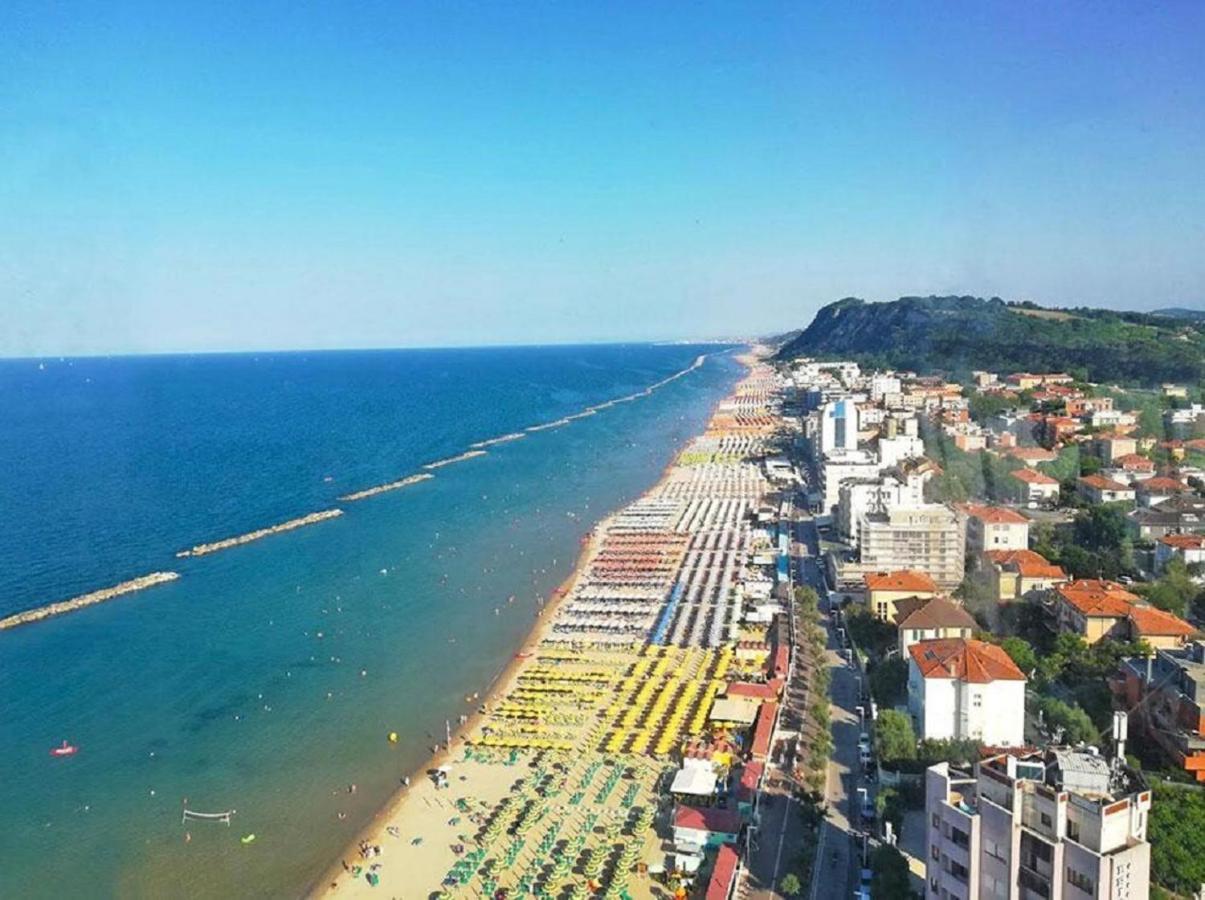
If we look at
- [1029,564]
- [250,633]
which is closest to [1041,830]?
[1029,564]

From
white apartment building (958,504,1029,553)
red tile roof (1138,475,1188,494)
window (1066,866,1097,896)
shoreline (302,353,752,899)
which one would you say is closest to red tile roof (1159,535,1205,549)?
white apartment building (958,504,1029,553)

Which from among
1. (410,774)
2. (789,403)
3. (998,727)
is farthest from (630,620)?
(789,403)

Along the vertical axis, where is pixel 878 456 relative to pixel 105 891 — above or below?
above

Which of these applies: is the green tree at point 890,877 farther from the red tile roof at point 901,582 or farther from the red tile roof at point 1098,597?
the red tile roof at point 901,582

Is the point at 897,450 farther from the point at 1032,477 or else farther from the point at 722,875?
the point at 722,875

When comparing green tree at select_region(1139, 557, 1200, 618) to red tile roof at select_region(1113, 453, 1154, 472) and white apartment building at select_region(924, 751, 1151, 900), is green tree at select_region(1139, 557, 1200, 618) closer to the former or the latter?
red tile roof at select_region(1113, 453, 1154, 472)

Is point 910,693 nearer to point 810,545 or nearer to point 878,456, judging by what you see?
point 810,545
